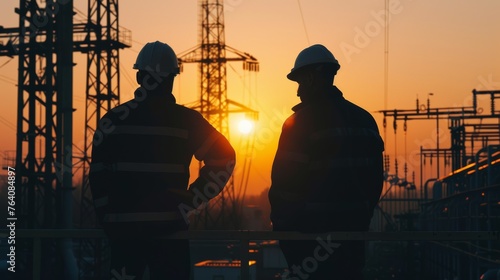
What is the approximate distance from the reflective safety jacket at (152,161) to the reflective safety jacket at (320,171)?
385 millimetres

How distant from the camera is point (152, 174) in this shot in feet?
15.2

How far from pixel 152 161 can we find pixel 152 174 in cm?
7

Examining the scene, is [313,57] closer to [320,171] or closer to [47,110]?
[320,171]

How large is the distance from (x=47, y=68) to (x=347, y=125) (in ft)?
90.4

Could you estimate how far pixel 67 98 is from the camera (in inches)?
1208

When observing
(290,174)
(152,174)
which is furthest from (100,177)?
(290,174)

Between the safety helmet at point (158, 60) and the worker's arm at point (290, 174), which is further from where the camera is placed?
the safety helmet at point (158, 60)

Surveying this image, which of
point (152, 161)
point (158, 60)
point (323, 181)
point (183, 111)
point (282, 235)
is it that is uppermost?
point (158, 60)

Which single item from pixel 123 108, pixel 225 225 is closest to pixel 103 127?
pixel 123 108

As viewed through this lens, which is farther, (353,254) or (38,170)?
(38,170)

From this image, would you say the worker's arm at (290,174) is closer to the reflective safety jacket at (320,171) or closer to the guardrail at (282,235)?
the reflective safety jacket at (320,171)

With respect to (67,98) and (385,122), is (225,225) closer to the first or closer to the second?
(385,122)

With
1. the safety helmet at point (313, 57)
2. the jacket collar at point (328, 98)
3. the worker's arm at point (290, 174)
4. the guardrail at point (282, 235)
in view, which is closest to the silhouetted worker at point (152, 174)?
the guardrail at point (282, 235)

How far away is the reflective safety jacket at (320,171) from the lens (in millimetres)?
4590
